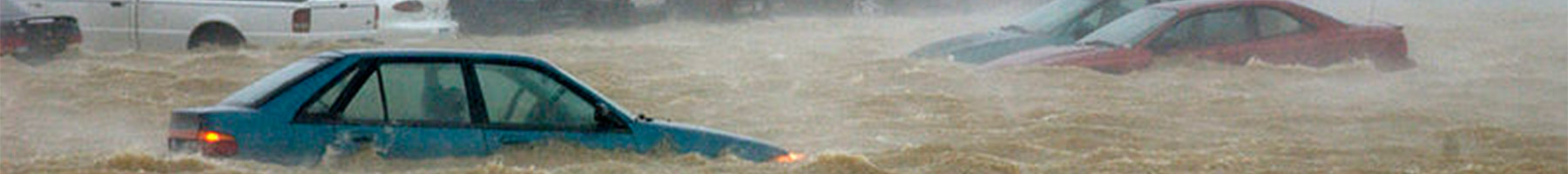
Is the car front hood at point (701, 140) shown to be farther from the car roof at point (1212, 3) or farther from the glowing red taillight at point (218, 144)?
the car roof at point (1212, 3)

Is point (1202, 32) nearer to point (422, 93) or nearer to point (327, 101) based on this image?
point (422, 93)

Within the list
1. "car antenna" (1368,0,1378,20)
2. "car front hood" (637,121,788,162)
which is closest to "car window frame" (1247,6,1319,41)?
"car front hood" (637,121,788,162)

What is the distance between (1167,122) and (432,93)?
700 centimetres

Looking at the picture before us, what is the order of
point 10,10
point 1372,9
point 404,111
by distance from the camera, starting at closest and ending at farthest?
1. point 404,111
2. point 10,10
3. point 1372,9

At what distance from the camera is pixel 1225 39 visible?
15734mm

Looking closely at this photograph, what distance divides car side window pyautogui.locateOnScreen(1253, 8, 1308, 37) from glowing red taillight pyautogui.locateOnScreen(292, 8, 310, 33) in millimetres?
6886

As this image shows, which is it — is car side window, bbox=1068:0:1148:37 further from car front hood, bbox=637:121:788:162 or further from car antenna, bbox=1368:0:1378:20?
car antenna, bbox=1368:0:1378:20

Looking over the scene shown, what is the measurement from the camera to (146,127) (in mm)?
13336

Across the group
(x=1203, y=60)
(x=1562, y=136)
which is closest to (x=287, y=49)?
(x=1203, y=60)

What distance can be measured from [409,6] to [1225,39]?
628 centimetres

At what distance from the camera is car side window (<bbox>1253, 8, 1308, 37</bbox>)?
52.0ft

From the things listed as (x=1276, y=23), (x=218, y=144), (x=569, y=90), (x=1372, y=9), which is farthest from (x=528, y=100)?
(x=1372, y=9)

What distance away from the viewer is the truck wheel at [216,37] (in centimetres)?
1689

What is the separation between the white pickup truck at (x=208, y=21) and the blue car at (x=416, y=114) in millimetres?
8945
